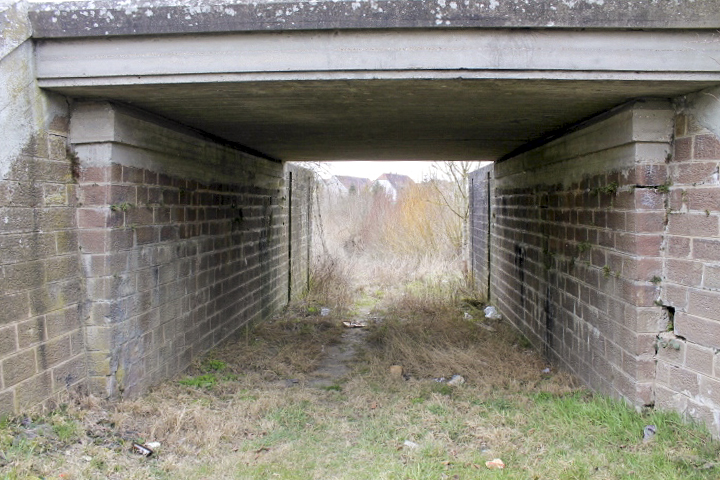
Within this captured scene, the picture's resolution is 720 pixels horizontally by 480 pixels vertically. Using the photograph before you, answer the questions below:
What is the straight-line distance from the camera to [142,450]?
10.9 feet

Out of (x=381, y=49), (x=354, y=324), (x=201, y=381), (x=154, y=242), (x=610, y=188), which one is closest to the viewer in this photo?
(x=381, y=49)

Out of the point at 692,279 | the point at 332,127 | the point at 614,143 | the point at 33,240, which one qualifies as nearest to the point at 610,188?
the point at 614,143

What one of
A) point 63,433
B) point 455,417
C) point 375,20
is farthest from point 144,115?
point 455,417

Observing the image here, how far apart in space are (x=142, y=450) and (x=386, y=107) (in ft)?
9.99

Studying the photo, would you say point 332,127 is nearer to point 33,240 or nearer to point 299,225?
point 33,240

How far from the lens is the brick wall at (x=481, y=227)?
9148mm

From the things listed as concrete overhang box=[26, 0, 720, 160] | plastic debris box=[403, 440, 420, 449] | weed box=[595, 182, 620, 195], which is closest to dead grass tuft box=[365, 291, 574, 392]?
plastic debris box=[403, 440, 420, 449]

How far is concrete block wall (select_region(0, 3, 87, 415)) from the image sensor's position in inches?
125

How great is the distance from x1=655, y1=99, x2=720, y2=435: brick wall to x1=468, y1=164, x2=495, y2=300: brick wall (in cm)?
512

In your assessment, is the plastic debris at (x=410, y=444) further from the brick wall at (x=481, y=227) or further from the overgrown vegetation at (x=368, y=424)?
the brick wall at (x=481, y=227)

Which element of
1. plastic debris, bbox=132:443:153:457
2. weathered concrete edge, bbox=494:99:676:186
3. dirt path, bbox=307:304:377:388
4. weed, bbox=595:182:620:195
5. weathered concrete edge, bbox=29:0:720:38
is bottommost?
dirt path, bbox=307:304:377:388

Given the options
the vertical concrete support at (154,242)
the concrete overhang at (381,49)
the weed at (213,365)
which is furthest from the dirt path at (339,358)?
the concrete overhang at (381,49)

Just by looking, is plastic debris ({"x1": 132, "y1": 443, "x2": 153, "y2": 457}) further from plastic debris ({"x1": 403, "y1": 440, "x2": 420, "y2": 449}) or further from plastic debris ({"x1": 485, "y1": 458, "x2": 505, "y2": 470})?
plastic debris ({"x1": 485, "y1": 458, "x2": 505, "y2": 470})

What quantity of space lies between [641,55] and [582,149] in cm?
153
